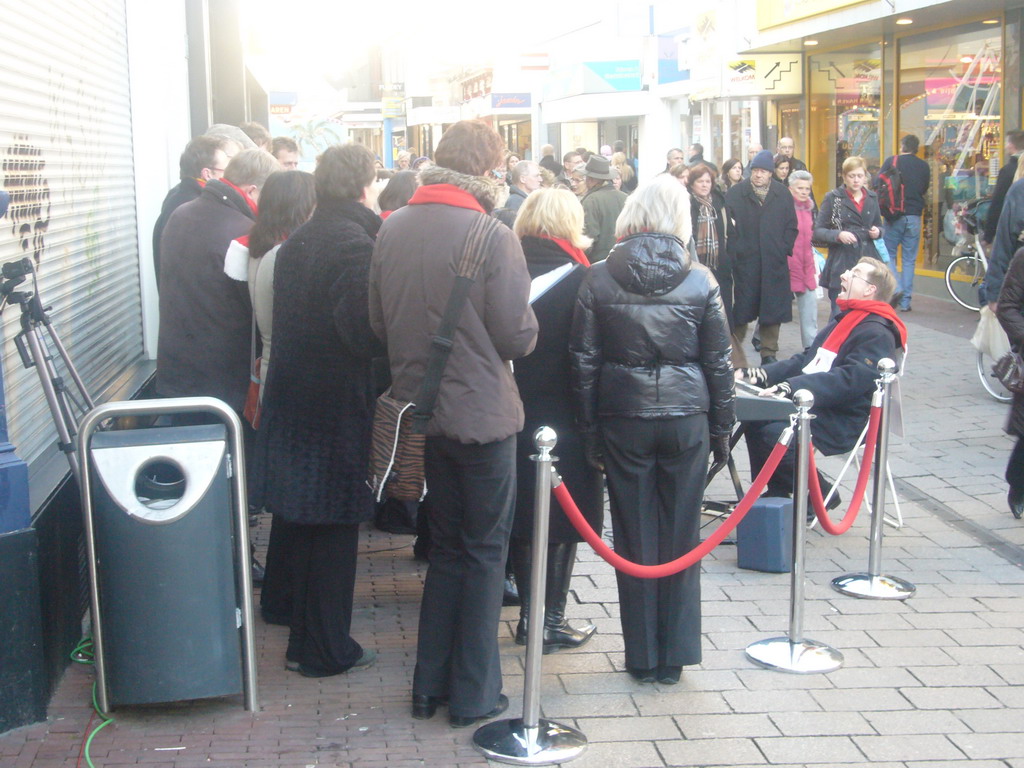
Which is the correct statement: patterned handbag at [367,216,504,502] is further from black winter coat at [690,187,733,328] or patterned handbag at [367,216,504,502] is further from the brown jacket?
black winter coat at [690,187,733,328]

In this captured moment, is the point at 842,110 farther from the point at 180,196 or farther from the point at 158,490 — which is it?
the point at 158,490

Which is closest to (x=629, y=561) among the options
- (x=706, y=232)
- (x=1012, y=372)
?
(x=1012, y=372)

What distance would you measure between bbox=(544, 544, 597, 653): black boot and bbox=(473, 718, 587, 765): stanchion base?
81 cm

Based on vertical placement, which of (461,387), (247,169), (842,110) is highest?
(842,110)

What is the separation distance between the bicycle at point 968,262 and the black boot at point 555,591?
1024cm

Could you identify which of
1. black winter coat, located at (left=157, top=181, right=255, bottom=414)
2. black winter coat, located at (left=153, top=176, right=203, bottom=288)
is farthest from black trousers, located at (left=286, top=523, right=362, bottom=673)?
black winter coat, located at (left=153, top=176, right=203, bottom=288)

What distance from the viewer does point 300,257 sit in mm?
4484

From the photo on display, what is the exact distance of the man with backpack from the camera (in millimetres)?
14469

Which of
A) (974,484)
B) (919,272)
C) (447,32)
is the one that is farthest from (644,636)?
(447,32)

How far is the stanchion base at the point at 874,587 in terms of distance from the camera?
5508 millimetres

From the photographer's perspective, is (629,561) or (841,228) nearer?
(629,561)

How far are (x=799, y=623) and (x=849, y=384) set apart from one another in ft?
5.80

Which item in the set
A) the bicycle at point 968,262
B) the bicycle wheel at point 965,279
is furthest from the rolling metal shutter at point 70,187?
the bicycle wheel at point 965,279

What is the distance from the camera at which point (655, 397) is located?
4359mm
